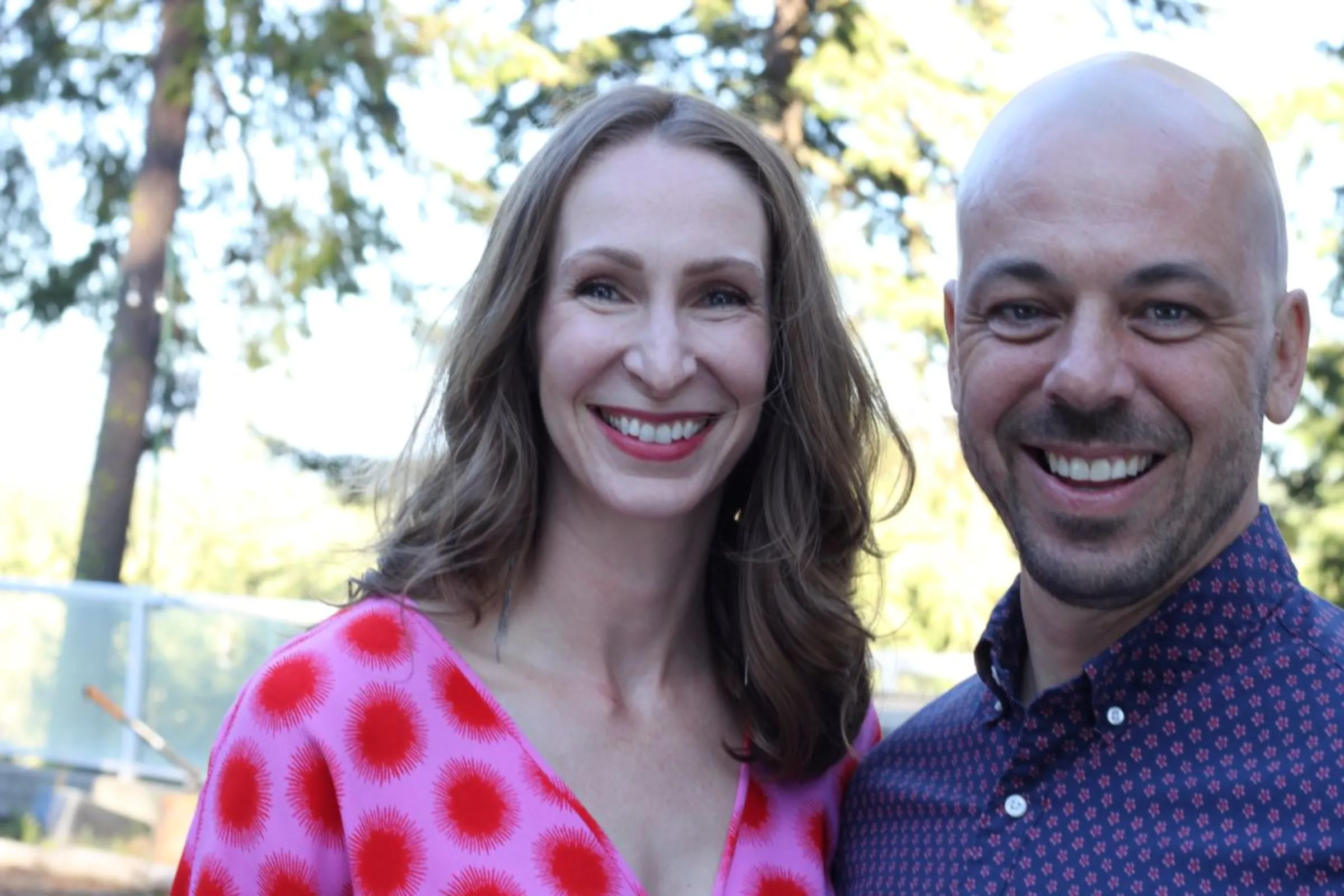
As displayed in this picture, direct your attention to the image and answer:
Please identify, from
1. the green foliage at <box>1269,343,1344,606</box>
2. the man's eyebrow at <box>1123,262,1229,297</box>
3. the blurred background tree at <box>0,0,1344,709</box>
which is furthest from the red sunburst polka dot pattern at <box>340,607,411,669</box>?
the green foliage at <box>1269,343,1344,606</box>

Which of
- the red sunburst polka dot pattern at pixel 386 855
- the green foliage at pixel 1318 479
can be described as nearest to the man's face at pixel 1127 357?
the red sunburst polka dot pattern at pixel 386 855

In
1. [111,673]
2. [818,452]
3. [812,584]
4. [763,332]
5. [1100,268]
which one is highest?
[1100,268]

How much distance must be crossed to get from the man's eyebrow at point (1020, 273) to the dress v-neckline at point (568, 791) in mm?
972

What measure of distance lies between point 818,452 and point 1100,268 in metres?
0.76

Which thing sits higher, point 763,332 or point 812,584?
point 763,332

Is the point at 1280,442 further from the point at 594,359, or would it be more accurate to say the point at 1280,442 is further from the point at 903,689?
the point at 594,359

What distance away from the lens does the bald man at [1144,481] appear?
2.08m

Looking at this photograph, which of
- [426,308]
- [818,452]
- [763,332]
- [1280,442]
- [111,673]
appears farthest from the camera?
[1280,442]

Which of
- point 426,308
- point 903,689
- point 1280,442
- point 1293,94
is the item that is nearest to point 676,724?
point 903,689

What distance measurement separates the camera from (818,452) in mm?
2762

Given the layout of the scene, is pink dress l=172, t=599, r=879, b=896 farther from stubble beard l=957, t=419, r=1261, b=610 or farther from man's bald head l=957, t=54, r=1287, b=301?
man's bald head l=957, t=54, r=1287, b=301

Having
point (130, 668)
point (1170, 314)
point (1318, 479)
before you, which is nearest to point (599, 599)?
point (1170, 314)

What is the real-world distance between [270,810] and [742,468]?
110 cm

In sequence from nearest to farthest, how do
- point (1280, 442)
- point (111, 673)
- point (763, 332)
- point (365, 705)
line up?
point (365, 705) → point (763, 332) → point (111, 673) → point (1280, 442)
